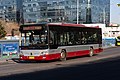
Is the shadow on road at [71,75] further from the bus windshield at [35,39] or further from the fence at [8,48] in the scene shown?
the fence at [8,48]

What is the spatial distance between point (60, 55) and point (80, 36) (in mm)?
3748

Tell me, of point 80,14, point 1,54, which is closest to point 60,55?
point 1,54

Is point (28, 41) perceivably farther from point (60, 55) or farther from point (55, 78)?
point (55, 78)

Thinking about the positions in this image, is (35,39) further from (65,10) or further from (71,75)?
(65,10)

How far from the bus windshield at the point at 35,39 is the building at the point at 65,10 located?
9104 cm

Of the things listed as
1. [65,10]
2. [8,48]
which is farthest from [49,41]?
[65,10]

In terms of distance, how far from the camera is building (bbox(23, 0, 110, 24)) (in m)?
121

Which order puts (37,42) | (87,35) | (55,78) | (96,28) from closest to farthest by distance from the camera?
(55,78) → (37,42) → (87,35) → (96,28)

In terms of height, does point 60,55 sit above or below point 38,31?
below

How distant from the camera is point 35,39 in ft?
84.0

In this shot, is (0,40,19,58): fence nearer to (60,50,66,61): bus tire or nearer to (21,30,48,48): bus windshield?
(21,30,48,48): bus windshield

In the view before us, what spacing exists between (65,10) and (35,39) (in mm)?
97936

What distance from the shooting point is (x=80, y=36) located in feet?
98.8

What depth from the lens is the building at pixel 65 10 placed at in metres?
121
